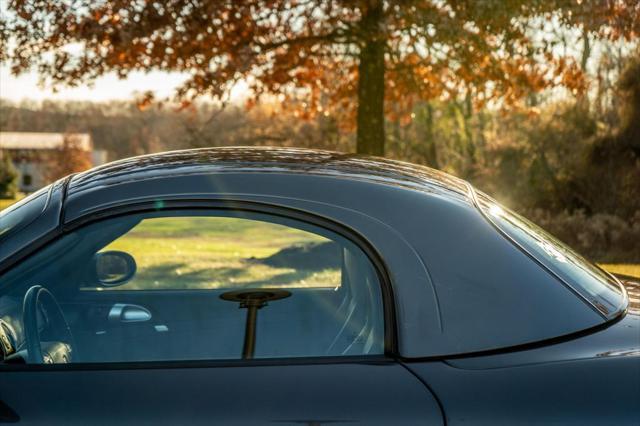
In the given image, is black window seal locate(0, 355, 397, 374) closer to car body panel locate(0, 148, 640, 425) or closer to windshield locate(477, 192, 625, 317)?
car body panel locate(0, 148, 640, 425)

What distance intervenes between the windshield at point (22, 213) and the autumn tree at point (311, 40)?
886cm

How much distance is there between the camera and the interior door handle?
2.91 metres

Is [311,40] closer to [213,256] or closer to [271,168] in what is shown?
[213,256]

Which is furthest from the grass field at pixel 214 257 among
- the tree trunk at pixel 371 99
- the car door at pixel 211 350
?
the car door at pixel 211 350

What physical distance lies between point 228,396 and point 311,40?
11.2 m

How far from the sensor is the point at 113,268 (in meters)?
3.59

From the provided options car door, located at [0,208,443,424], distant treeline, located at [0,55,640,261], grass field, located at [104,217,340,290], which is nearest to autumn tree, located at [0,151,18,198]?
distant treeline, located at [0,55,640,261]

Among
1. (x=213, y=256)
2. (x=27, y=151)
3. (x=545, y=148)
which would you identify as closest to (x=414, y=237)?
(x=213, y=256)

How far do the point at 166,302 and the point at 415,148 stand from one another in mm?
24273

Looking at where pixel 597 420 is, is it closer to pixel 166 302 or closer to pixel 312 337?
pixel 312 337

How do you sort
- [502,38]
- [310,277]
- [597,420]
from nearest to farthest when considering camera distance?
[597,420] < [310,277] < [502,38]

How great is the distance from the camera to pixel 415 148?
88.9 ft

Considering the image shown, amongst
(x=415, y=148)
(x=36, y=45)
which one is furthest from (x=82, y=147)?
(x=36, y=45)

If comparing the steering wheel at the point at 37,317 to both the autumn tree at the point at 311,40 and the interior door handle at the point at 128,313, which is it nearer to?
the interior door handle at the point at 128,313
